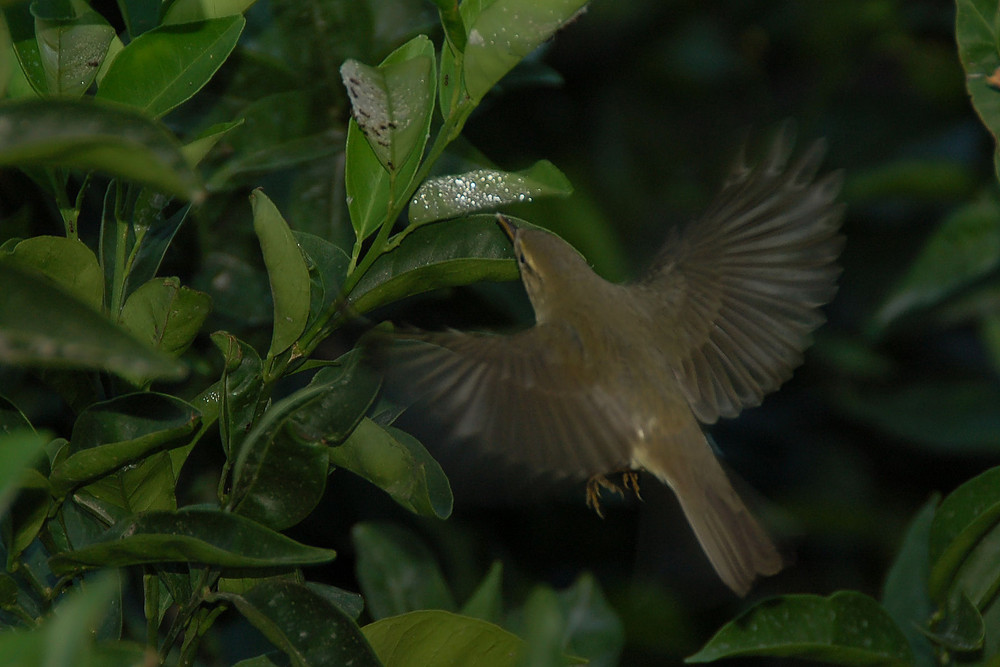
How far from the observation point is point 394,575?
5.98 ft

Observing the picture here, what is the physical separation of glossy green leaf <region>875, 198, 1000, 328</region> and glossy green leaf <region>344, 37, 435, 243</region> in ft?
4.69

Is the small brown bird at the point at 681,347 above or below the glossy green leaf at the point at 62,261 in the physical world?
below

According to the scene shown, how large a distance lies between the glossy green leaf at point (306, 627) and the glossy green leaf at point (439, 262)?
352 millimetres

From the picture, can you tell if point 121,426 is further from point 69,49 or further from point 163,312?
point 69,49

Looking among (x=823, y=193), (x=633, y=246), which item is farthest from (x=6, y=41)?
(x=633, y=246)

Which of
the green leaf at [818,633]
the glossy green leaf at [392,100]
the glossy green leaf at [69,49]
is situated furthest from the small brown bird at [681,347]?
the glossy green leaf at [69,49]

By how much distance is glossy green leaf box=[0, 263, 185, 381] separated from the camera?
719mm

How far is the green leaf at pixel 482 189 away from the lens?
4.45ft

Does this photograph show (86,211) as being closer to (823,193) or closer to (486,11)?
(486,11)

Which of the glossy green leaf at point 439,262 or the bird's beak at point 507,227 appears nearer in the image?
the glossy green leaf at point 439,262

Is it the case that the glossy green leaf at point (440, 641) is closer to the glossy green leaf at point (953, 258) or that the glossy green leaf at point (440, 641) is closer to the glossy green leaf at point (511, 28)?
the glossy green leaf at point (511, 28)

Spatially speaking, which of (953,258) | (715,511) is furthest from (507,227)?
(953,258)

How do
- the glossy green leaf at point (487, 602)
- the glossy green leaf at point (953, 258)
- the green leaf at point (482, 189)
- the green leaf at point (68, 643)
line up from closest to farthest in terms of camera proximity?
1. the green leaf at point (68, 643)
2. the green leaf at point (482, 189)
3. the glossy green leaf at point (487, 602)
4. the glossy green leaf at point (953, 258)

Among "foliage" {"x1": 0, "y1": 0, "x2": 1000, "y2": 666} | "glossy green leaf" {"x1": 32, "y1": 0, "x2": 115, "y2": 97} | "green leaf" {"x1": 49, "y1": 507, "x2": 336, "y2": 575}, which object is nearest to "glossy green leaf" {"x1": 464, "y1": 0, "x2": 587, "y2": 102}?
"foliage" {"x1": 0, "y1": 0, "x2": 1000, "y2": 666}
